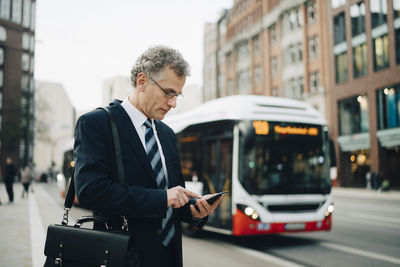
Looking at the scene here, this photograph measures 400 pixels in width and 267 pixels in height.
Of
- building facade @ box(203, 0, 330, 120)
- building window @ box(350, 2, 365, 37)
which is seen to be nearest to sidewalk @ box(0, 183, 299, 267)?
building facade @ box(203, 0, 330, 120)

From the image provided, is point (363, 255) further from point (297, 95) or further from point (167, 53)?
point (297, 95)

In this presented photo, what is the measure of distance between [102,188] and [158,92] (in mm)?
646

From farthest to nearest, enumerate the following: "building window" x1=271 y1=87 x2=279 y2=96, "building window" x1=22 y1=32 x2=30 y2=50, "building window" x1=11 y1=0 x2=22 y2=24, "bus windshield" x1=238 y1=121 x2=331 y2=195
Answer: "building window" x1=22 y1=32 x2=30 y2=50
"building window" x1=11 y1=0 x2=22 y2=24
"building window" x1=271 y1=87 x2=279 y2=96
"bus windshield" x1=238 y1=121 x2=331 y2=195

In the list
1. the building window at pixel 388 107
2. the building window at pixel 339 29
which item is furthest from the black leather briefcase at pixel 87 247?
the building window at pixel 339 29

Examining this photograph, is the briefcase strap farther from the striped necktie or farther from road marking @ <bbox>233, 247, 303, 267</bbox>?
road marking @ <bbox>233, 247, 303, 267</bbox>

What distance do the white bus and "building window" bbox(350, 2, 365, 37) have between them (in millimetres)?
26139

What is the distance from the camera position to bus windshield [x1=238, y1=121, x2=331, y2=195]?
7.88 metres

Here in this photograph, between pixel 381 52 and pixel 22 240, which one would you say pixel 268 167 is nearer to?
pixel 22 240

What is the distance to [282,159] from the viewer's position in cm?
816

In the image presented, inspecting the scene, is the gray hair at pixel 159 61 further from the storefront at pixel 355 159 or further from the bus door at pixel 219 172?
the storefront at pixel 355 159

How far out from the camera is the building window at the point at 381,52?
29.4 meters

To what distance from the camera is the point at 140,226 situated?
204cm

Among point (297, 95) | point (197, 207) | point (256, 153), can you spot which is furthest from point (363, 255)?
point (297, 95)

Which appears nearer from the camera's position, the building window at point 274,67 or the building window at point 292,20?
the building window at point 292,20
